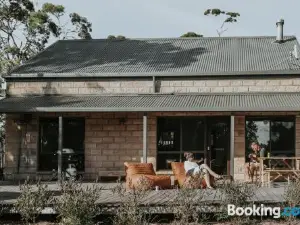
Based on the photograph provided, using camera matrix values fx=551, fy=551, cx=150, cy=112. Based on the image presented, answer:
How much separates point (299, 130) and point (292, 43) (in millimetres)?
4572

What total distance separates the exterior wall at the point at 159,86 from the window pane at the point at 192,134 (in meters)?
0.97

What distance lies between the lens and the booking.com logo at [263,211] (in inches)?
345

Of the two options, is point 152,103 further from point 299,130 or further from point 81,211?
point 81,211

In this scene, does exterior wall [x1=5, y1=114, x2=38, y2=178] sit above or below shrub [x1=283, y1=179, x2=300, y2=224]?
above

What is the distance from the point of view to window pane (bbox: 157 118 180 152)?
17.0 m

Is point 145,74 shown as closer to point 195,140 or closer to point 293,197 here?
point 195,140

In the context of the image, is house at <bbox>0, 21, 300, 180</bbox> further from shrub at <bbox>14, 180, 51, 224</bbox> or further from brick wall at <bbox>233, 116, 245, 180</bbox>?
shrub at <bbox>14, 180, 51, 224</bbox>

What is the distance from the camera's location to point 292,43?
19.8 m

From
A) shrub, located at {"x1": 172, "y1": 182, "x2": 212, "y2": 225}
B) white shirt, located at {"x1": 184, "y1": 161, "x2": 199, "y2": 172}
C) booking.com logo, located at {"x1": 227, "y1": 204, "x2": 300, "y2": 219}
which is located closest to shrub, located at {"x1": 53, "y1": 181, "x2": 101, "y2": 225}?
shrub, located at {"x1": 172, "y1": 182, "x2": 212, "y2": 225}

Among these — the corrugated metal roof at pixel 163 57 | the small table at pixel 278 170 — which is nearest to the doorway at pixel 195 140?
the corrugated metal roof at pixel 163 57

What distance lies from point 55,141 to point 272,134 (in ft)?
22.2

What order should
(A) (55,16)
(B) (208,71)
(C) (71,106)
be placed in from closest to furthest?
(C) (71,106)
(B) (208,71)
(A) (55,16)

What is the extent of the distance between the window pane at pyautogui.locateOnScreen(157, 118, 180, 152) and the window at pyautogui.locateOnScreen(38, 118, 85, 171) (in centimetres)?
245

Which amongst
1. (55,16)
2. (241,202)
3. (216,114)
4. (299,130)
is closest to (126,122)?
(216,114)
